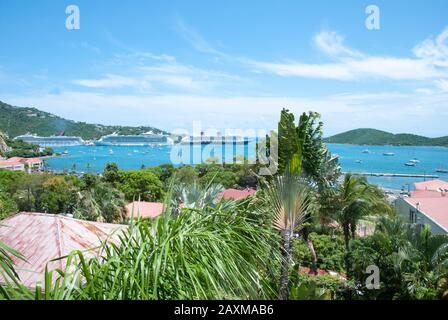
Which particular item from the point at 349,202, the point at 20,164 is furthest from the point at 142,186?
the point at 20,164

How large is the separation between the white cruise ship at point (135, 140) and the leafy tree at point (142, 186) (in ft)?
122

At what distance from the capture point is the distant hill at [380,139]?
141 feet

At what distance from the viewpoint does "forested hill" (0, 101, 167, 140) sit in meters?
33.2

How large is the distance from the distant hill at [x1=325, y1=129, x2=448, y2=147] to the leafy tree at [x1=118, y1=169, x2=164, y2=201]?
20618mm

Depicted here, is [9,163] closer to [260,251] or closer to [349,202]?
[349,202]

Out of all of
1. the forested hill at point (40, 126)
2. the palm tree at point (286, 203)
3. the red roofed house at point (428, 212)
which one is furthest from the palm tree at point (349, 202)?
the forested hill at point (40, 126)

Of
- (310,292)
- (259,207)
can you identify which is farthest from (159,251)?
(310,292)

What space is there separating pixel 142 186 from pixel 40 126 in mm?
24142

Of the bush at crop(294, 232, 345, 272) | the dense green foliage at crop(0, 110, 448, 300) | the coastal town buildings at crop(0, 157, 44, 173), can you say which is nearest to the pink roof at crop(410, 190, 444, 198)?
the bush at crop(294, 232, 345, 272)

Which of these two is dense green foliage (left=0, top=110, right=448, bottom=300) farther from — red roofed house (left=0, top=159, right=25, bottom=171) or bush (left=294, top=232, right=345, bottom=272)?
red roofed house (left=0, top=159, right=25, bottom=171)

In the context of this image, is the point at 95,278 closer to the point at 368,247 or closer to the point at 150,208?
the point at 368,247

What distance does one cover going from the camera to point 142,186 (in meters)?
27.3

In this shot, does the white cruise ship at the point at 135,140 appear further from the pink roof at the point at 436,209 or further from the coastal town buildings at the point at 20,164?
the pink roof at the point at 436,209
